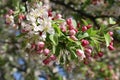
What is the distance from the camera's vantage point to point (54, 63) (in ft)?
19.4

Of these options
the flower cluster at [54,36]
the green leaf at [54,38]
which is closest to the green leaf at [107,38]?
the flower cluster at [54,36]

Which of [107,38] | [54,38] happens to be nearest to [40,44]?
[54,38]

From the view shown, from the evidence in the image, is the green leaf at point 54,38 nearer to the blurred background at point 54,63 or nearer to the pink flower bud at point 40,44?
the pink flower bud at point 40,44

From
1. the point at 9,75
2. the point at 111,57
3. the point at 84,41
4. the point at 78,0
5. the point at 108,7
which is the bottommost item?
the point at 84,41

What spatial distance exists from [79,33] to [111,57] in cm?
631

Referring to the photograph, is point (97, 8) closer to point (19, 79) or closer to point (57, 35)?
point (57, 35)

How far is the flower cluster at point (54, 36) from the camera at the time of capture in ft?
8.76

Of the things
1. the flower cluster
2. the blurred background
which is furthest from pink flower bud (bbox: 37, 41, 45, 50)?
the blurred background

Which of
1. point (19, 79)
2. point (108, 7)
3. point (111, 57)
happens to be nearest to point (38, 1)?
point (108, 7)

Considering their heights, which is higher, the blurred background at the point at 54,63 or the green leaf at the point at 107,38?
the blurred background at the point at 54,63

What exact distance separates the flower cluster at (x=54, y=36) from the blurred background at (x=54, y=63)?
0.26 m

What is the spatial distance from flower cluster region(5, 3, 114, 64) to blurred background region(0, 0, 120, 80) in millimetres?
255

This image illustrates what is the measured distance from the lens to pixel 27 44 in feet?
9.32

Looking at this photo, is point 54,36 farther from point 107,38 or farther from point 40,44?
point 107,38
